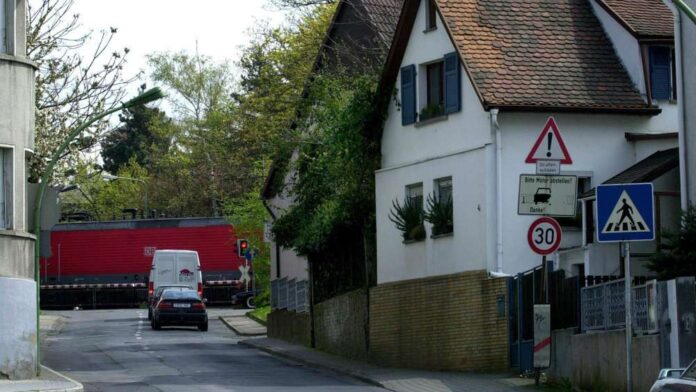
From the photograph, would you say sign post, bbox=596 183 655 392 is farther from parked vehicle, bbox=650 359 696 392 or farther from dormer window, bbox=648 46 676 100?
dormer window, bbox=648 46 676 100

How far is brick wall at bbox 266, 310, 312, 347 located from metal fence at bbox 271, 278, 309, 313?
23cm

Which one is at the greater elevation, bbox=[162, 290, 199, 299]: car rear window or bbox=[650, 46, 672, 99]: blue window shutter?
bbox=[650, 46, 672, 99]: blue window shutter

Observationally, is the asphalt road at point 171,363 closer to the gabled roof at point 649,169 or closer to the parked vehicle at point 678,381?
the gabled roof at point 649,169

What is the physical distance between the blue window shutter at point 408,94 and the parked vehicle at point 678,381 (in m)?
20.2

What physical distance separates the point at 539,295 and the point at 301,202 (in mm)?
14661

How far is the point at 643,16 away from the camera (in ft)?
106

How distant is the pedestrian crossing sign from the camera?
62.6ft

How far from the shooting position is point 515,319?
2800 cm

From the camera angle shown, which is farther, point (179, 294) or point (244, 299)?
point (244, 299)

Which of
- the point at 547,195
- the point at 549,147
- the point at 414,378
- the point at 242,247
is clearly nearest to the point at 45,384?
the point at 414,378

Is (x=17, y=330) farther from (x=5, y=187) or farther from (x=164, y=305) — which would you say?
(x=164, y=305)

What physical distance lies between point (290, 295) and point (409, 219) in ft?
41.6

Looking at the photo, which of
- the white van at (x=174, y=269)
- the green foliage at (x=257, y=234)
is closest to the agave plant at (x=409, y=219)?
the green foliage at (x=257, y=234)

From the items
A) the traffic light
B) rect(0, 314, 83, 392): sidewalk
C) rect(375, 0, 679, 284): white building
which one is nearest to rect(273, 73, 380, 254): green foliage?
rect(375, 0, 679, 284): white building
